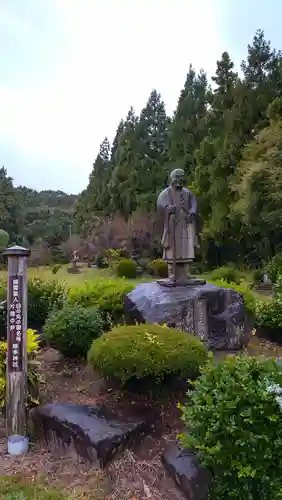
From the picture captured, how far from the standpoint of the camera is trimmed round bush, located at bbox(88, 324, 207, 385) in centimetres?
402

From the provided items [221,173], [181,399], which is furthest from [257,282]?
[181,399]

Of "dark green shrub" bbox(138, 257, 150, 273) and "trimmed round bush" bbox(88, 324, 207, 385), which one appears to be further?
"dark green shrub" bbox(138, 257, 150, 273)

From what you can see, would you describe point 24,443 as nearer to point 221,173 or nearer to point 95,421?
point 95,421

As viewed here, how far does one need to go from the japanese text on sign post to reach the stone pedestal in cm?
241

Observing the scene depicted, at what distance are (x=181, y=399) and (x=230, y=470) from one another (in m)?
1.68

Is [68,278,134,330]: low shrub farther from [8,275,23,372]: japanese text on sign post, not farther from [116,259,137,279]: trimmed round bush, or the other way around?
[116,259,137,279]: trimmed round bush

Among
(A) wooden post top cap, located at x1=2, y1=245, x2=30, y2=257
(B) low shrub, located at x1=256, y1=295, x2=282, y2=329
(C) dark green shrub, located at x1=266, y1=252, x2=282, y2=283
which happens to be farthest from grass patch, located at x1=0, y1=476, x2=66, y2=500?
(C) dark green shrub, located at x1=266, y1=252, x2=282, y2=283

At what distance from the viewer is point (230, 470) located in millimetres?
2680

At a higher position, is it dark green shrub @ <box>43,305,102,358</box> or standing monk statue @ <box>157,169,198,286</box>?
standing monk statue @ <box>157,169,198,286</box>

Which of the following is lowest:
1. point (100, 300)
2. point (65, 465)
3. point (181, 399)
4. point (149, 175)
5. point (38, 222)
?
point (65, 465)

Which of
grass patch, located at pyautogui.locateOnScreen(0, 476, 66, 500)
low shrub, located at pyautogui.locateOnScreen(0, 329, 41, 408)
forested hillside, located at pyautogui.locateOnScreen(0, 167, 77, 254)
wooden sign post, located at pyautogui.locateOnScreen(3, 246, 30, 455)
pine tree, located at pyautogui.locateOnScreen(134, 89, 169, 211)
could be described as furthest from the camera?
forested hillside, located at pyautogui.locateOnScreen(0, 167, 77, 254)

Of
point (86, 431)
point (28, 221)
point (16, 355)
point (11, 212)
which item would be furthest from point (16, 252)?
point (28, 221)

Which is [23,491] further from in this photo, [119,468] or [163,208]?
[163,208]

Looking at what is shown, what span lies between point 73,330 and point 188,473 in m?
3.08
